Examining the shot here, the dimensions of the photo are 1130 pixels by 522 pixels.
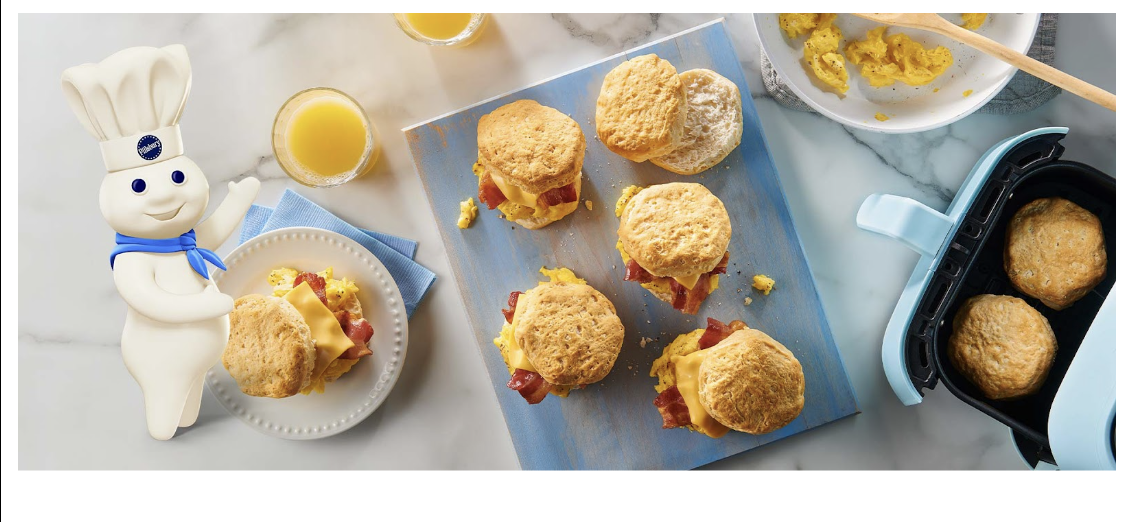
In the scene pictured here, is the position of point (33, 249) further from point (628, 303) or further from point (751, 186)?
point (751, 186)

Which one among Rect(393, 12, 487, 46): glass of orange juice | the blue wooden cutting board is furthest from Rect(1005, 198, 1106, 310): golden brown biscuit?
Rect(393, 12, 487, 46): glass of orange juice

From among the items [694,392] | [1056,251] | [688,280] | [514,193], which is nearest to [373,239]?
[514,193]

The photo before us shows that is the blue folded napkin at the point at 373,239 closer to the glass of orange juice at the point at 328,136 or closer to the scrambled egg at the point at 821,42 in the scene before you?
the glass of orange juice at the point at 328,136

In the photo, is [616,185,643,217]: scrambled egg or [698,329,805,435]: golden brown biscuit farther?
[616,185,643,217]: scrambled egg

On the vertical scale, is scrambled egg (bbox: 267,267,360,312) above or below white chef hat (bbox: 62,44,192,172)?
below

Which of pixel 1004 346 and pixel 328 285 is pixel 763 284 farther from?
pixel 328 285

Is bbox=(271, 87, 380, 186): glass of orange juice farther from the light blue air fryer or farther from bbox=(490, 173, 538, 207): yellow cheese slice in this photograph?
the light blue air fryer

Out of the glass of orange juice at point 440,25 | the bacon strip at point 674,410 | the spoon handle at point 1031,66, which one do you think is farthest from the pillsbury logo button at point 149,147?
the spoon handle at point 1031,66
